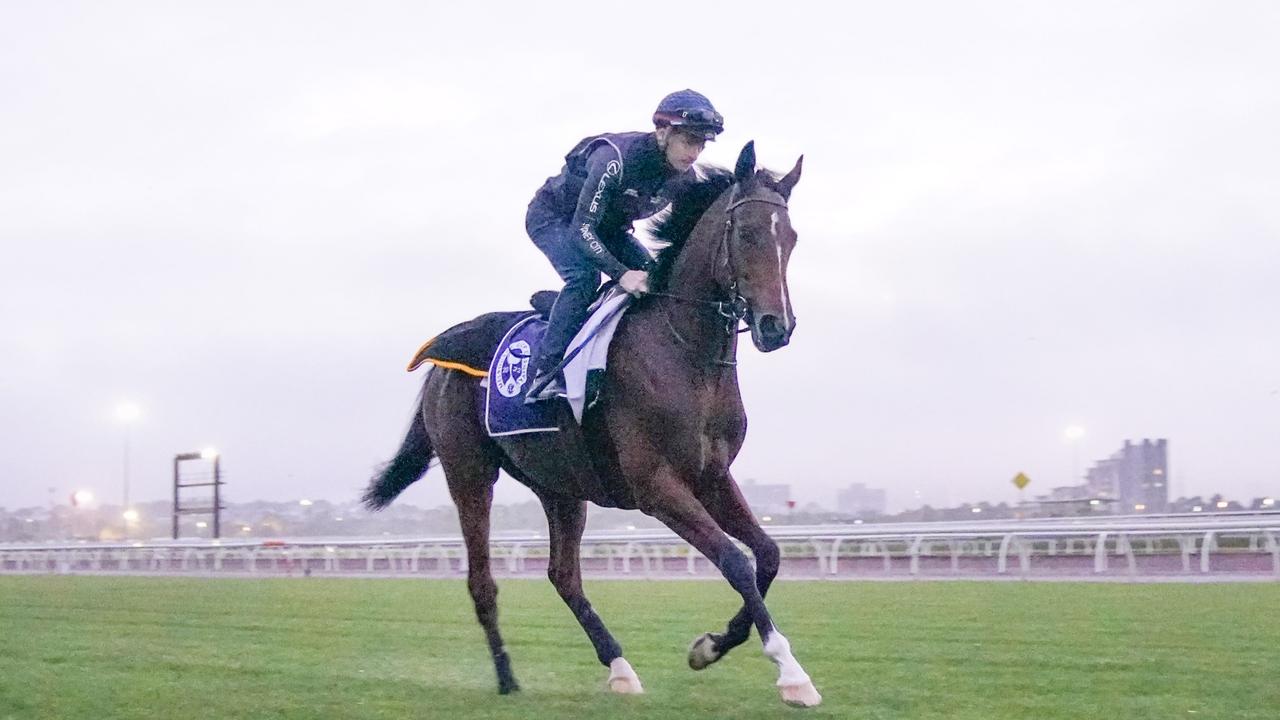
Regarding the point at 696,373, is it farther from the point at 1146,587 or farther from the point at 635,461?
the point at 1146,587

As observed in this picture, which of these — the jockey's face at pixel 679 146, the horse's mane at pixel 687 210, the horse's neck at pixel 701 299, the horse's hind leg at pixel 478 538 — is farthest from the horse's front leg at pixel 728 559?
the horse's hind leg at pixel 478 538

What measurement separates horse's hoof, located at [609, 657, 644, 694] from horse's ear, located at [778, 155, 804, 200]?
2441 millimetres

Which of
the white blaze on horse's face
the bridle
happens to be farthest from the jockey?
the white blaze on horse's face

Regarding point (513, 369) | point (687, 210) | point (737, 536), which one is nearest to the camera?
point (737, 536)

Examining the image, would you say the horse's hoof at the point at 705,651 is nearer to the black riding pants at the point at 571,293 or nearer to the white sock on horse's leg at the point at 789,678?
the white sock on horse's leg at the point at 789,678


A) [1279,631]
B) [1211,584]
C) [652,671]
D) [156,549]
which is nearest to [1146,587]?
[1211,584]

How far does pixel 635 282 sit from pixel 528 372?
0.95m

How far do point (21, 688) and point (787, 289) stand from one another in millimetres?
4493

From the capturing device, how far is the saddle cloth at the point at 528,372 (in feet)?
20.7

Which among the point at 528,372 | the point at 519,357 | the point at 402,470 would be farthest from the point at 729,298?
Result: the point at 402,470

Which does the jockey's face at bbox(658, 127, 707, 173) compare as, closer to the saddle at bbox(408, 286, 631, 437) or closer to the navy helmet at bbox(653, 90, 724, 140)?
the navy helmet at bbox(653, 90, 724, 140)

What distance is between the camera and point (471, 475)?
755 centimetres

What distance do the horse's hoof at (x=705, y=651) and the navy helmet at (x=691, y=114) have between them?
2.36 metres

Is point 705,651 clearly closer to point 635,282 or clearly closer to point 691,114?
point 635,282
